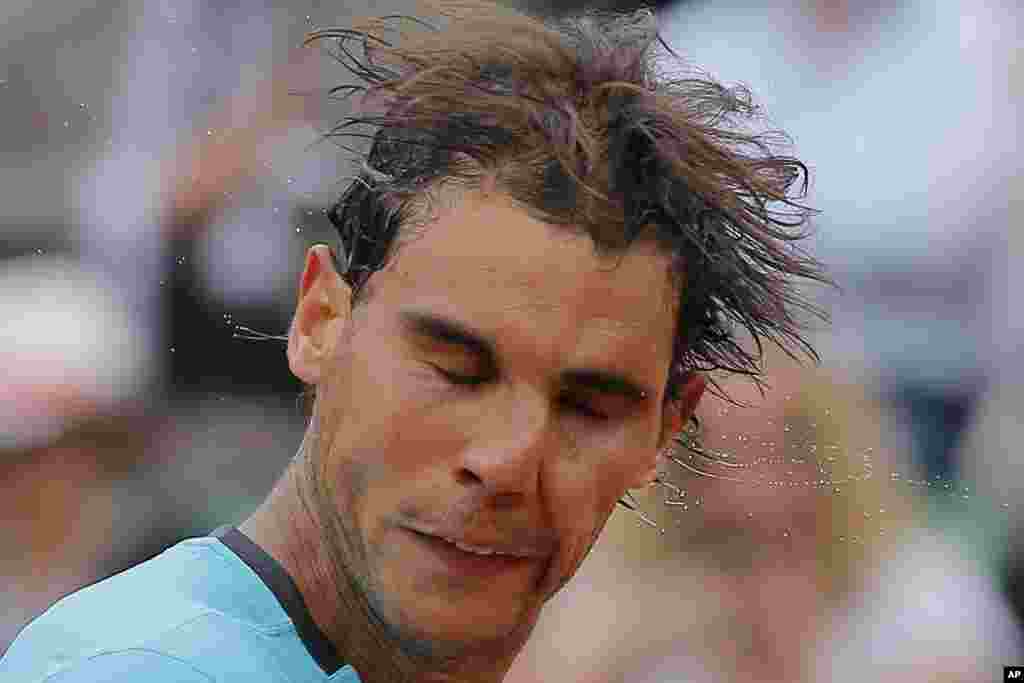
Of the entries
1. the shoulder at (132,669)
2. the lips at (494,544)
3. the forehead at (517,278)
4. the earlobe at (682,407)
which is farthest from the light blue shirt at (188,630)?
the earlobe at (682,407)

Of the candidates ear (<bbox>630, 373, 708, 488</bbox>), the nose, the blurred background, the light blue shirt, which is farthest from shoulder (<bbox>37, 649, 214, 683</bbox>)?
the blurred background

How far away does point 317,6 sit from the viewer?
1.32 meters

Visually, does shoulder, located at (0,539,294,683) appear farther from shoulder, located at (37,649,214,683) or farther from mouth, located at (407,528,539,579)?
mouth, located at (407,528,539,579)

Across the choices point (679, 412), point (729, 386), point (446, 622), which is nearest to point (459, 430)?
point (446, 622)

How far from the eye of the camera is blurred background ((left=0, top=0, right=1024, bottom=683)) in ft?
4.31

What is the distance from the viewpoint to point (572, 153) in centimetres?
93

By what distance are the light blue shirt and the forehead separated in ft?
0.68

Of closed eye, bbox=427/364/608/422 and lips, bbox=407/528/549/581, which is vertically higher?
closed eye, bbox=427/364/608/422

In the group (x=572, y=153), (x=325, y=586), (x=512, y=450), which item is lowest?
(x=325, y=586)

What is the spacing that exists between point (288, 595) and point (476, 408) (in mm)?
173

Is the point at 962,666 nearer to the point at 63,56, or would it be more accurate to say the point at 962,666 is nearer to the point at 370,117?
the point at 370,117

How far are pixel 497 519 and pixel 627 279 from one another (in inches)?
7.4

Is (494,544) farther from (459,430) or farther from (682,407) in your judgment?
(682,407)

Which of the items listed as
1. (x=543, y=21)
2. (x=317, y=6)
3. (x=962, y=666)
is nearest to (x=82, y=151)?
(x=317, y=6)
